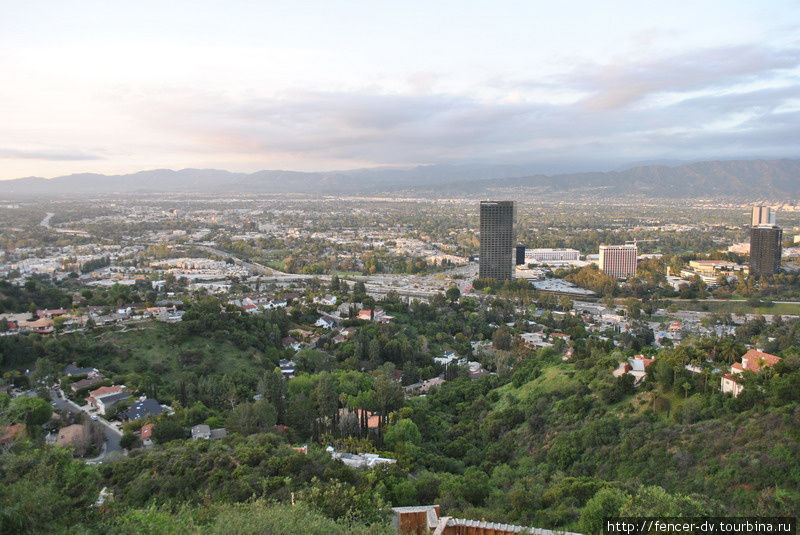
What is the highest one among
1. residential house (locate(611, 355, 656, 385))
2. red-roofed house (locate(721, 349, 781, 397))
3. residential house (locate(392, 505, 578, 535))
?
red-roofed house (locate(721, 349, 781, 397))

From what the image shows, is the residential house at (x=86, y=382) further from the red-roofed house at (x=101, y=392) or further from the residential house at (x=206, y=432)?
the residential house at (x=206, y=432)

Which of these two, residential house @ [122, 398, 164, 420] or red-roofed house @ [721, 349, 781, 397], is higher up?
red-roofed house @ [721, 349, 781, 397]

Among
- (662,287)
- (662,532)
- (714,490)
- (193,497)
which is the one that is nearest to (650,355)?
(714,490)

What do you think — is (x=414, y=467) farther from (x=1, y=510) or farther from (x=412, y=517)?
(x=1, y=510)

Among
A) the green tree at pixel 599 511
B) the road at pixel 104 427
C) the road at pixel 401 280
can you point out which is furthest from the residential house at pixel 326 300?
the green tree at pixel 599 511

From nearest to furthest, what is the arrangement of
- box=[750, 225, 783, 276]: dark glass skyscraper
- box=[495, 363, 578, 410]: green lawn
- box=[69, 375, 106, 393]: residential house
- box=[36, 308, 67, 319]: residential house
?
1. box=[495, 363, 578, 410]: green lawn
2. box=[69, 375, 106, 393]: residential house
3. box=[36, 308, 67, 319]: residential house
4. box=[750, 225, 783, 276]: dark glass skyscraper

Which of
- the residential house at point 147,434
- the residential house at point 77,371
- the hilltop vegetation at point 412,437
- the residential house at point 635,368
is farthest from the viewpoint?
the residential house at point 77,371

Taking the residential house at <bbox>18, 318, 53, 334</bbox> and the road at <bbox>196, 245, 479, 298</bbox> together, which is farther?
the road at <bbox>196, 245, 479, 298</bbox>

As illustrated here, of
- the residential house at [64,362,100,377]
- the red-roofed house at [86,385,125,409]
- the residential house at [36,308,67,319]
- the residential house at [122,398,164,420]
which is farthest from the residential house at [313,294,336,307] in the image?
the residential house at [122,398,164,420]

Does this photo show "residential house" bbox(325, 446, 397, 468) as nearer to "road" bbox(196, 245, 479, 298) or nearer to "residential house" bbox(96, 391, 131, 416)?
"residential house" bbox(96, 391, 131, 416)
